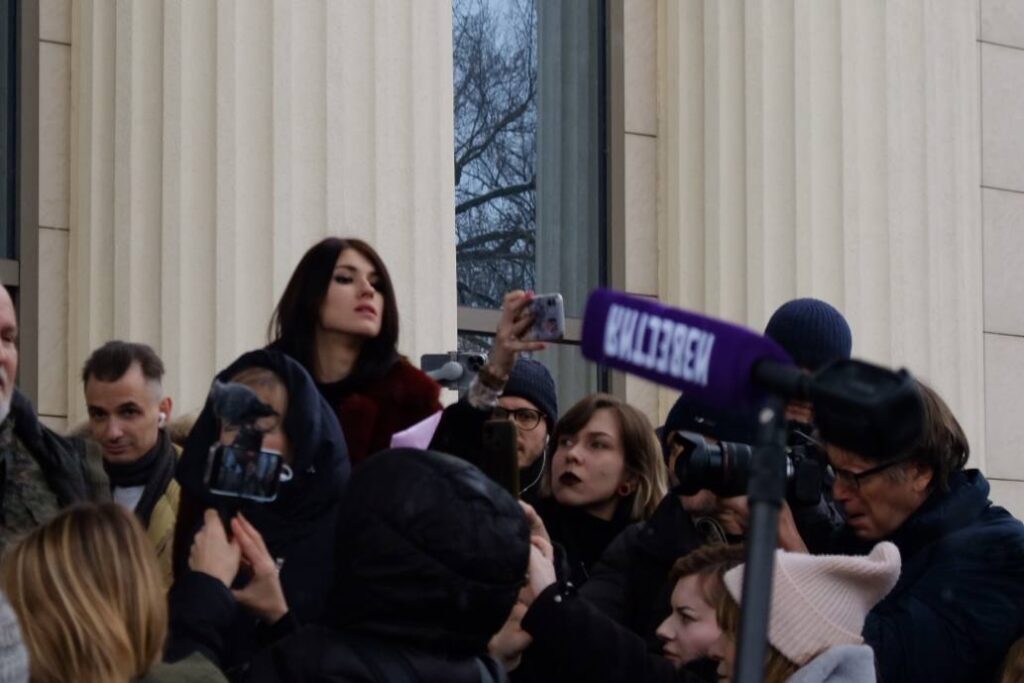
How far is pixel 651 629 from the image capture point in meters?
5.68

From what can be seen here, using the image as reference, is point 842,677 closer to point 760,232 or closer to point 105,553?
point 105,553

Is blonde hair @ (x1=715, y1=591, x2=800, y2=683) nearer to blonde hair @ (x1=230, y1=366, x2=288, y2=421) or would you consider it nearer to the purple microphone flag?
blonde hair @ (x1=230, y1=366, x2=288, y2=421)

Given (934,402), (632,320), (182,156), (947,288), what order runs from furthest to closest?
1. (947,288)
2. (182,156)
3. (934,402)
4. (632,320)

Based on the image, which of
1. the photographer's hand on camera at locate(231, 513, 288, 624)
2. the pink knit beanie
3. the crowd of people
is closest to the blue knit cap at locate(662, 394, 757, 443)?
the crowd of people

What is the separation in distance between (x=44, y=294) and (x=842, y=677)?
4.29 meters

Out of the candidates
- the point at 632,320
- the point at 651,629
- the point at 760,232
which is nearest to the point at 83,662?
the point at 632,320

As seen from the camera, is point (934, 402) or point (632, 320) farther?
point (934, 402)

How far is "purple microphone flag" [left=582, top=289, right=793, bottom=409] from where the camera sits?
9.46 feet

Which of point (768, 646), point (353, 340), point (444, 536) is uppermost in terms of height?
point (353, 340)

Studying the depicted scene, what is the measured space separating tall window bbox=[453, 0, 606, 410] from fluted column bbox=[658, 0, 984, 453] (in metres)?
0.56

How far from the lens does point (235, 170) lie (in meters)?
7.93

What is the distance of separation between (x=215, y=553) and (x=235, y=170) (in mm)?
3504

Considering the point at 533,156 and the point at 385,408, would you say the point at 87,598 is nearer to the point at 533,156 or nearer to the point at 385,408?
the point at 385,408

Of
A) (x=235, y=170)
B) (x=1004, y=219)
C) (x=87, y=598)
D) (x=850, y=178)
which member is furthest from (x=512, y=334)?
(x=1004, y=219)
